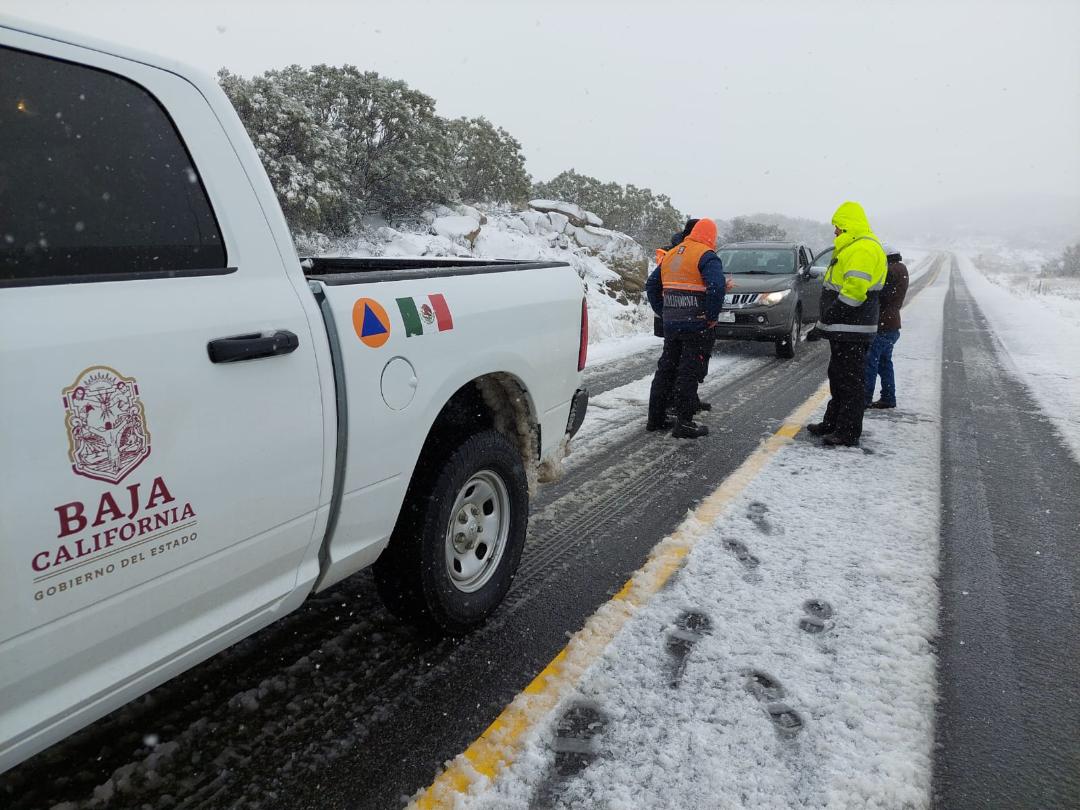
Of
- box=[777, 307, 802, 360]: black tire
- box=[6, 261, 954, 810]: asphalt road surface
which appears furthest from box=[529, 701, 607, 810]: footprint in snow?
box=[777, 307, 802, 360]: black tire

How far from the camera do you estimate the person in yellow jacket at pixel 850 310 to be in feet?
17.3

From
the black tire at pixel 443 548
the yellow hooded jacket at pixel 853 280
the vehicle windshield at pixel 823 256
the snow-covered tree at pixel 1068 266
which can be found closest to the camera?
the black tire at pixel 443 548

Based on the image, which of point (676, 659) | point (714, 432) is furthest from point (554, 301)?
point (714, 432)

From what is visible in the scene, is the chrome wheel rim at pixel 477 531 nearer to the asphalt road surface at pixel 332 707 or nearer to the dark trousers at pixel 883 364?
the asphalt road surface at pixel 332 707

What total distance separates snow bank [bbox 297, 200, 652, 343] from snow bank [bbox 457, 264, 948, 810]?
272 inches

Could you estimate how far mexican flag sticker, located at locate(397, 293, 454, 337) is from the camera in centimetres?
221

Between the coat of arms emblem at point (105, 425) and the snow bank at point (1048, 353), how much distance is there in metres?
6.41

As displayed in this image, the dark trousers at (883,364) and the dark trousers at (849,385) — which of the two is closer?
the dark trousers at (849,385)

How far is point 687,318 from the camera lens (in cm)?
564

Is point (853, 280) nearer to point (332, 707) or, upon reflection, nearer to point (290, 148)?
point (332, 707)

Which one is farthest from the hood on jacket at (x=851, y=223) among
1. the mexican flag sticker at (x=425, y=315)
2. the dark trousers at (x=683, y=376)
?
the mexican flag sticker at (x=425, y=315)

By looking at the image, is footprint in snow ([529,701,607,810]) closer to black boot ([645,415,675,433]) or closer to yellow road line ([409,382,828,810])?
Result: yellow road line ([409,382,828,810])

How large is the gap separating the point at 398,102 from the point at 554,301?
487 inches

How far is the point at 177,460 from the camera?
59.3 inches
